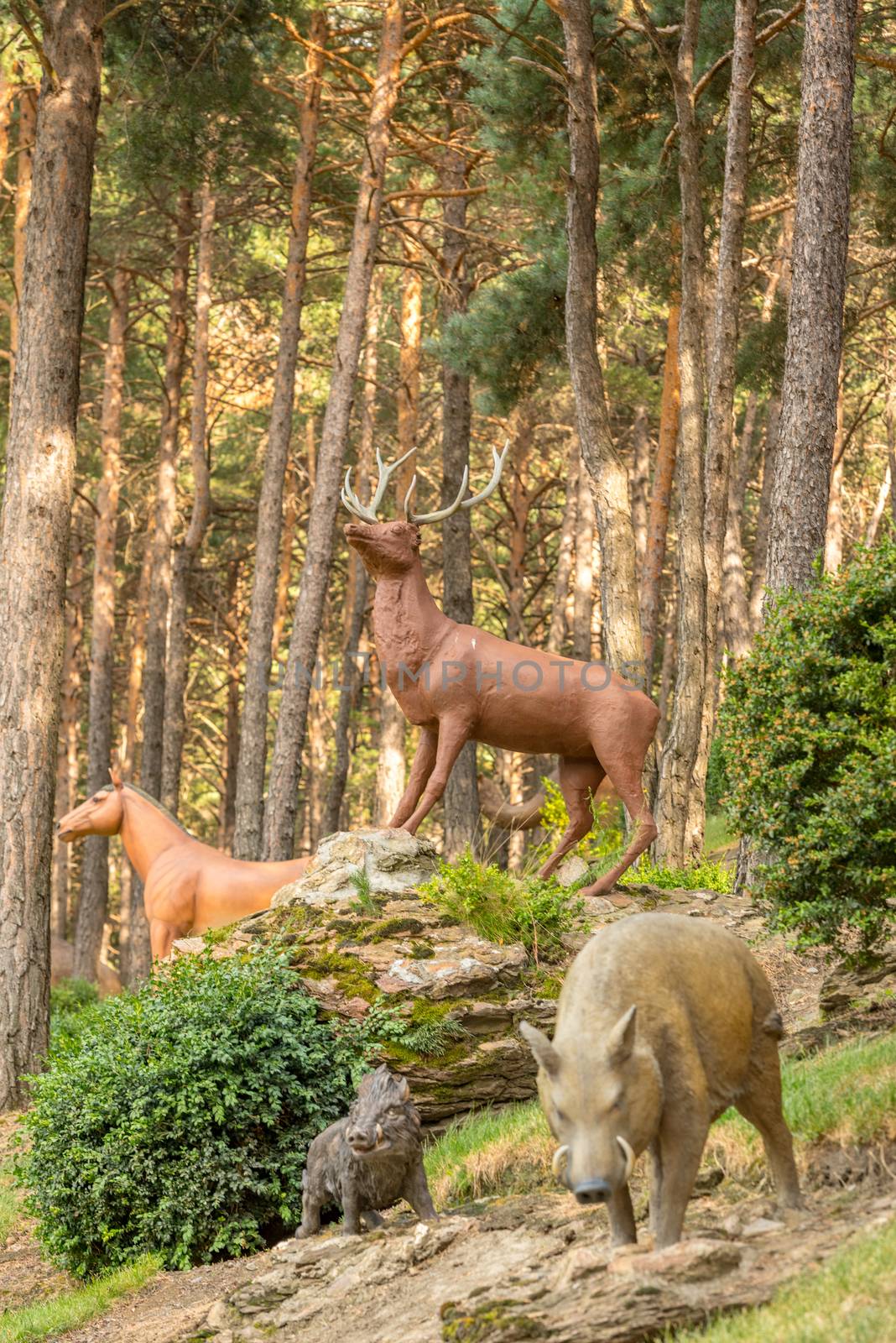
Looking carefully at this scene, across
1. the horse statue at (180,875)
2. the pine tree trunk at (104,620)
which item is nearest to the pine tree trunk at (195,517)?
the pine tree trunk at (104,620)

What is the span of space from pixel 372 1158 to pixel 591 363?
9.68m

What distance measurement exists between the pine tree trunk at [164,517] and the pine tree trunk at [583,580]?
6.45m

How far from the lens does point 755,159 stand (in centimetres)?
1744

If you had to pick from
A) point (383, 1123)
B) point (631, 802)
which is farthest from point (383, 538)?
point (383, 1123)

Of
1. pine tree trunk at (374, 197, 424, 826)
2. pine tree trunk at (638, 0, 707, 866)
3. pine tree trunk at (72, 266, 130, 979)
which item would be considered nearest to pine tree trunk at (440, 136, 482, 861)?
pine tree trunk at (374, 197, 424, 826)

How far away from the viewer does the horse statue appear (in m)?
11.2

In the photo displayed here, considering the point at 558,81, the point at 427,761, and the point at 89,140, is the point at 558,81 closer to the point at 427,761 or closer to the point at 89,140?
the point at 89,140

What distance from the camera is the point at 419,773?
34.4 ft

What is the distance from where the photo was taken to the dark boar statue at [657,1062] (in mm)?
4441

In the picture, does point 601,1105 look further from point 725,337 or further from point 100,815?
point 725,337

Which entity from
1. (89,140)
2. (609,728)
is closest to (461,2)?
(89,140)

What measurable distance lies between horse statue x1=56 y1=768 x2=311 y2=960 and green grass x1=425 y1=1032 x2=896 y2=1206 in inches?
133

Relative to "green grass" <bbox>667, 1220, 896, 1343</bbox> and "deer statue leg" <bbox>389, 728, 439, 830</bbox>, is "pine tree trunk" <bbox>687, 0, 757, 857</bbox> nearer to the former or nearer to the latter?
"deer statue leg" <bbox>389, 728, 439, 830</bbox>

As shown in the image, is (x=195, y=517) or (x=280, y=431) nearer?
(x=280, y=431)
